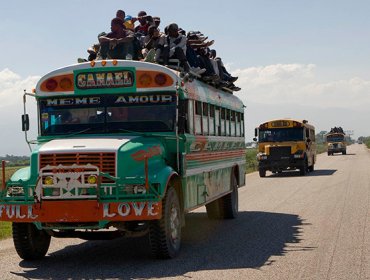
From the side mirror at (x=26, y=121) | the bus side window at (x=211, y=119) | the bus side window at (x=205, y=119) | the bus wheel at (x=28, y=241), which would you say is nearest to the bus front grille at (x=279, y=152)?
the bus side window at (x=211, y=119)

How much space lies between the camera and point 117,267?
8195 millimetres

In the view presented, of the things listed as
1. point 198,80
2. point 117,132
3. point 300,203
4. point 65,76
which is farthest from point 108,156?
point 300,203

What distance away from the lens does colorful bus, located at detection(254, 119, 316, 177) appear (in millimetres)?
31172

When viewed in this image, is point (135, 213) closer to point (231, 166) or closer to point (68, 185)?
point (68, 185)

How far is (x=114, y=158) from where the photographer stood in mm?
8141

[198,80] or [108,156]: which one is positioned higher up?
[198,80]

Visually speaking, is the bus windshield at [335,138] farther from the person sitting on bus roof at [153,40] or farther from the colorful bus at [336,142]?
the person sitting on bus roof at [153,40]

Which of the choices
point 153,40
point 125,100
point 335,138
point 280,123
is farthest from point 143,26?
point 335,138

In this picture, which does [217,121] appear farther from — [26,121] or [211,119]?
[26,121]

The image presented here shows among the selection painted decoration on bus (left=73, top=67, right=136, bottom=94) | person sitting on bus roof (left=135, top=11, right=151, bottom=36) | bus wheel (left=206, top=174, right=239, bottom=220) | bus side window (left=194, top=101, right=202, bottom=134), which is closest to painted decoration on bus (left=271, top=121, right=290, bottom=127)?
bus wheel (left=206, top=174, right=239, bottom=220)

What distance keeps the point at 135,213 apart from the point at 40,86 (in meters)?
2.83

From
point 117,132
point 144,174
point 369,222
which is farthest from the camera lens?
point 369,222

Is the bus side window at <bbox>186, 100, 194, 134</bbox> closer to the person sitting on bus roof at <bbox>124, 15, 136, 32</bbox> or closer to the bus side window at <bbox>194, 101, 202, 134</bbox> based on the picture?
the bus side window at <bbox>194, 101, 202, 134</bbox>

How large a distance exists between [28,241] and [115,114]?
218 centimetres
